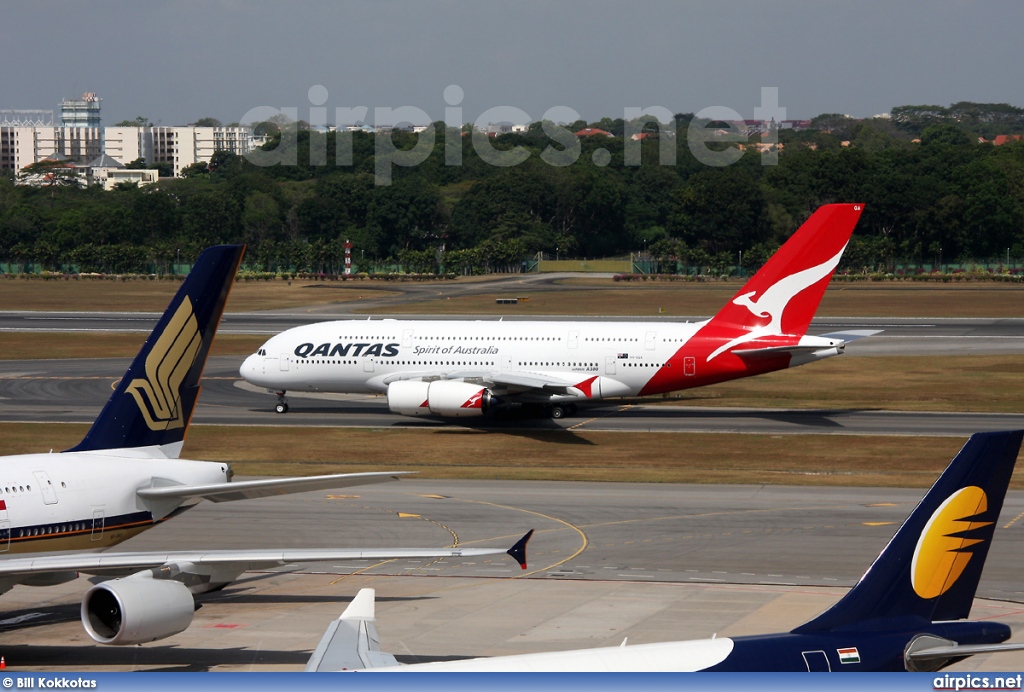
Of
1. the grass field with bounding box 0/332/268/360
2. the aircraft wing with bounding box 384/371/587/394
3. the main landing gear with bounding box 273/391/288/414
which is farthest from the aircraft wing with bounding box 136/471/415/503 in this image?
the grass field with bounding box 0/332/268/360

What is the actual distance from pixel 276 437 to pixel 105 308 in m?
90.7

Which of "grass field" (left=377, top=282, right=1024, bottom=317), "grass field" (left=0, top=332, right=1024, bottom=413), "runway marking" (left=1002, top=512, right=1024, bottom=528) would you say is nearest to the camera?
"runway marking" (left=1002, top=512, right=1024, bottom=528)

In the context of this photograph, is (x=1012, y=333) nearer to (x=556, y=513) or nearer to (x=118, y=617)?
(x=556, y=513)

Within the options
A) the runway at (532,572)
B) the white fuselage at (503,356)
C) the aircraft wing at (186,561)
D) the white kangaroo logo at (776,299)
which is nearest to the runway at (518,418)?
the white fuselage at (503,356)

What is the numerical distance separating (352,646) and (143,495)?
36.2 ft

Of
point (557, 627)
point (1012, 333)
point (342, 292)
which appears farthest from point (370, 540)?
point (342, 292)

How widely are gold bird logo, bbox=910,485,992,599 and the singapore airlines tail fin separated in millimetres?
42227

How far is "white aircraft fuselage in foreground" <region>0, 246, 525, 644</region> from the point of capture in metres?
20.3

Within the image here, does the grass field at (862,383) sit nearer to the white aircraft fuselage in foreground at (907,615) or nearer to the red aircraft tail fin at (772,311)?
the red aircraft tail fin at (772,311)

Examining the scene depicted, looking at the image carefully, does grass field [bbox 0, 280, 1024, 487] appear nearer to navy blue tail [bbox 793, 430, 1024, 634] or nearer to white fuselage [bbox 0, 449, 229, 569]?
white fuselage [bbox 0, 449, 229, 569]

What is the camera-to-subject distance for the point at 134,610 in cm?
1970

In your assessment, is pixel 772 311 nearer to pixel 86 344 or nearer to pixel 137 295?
pixel 86 344

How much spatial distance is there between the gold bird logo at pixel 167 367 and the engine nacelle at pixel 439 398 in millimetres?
29972

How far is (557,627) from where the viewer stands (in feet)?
90.9
